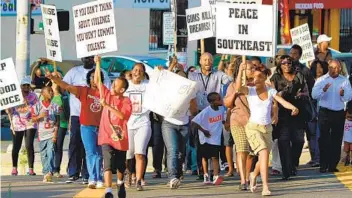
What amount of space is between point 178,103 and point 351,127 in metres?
4.47

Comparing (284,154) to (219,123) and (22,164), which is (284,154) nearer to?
(219,123)

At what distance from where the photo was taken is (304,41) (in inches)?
722

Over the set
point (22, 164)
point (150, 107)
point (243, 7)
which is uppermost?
point (243, 7)

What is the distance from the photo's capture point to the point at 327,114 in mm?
15633

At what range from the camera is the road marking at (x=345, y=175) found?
1455 centimetres

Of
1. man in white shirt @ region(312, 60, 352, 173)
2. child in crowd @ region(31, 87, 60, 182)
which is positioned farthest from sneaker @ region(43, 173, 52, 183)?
man in white shirt @ region(312, 60, 352, 173)

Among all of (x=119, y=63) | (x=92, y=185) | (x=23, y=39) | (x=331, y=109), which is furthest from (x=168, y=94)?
(x=119, y=63)

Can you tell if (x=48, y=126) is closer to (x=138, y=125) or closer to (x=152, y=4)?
(x=138, y=125)

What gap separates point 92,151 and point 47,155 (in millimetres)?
2311

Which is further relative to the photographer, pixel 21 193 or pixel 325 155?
pixel 325 155

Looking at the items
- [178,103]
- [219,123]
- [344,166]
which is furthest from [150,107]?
[344,166]

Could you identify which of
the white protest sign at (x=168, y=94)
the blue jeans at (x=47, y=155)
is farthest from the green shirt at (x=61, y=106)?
the white protest sign at (x=168, y=94)

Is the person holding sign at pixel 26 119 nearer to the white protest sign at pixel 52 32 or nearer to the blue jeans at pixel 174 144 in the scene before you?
the white protest sign at pixel 52 32

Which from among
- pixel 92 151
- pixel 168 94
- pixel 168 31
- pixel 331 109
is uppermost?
pixel 168 31
